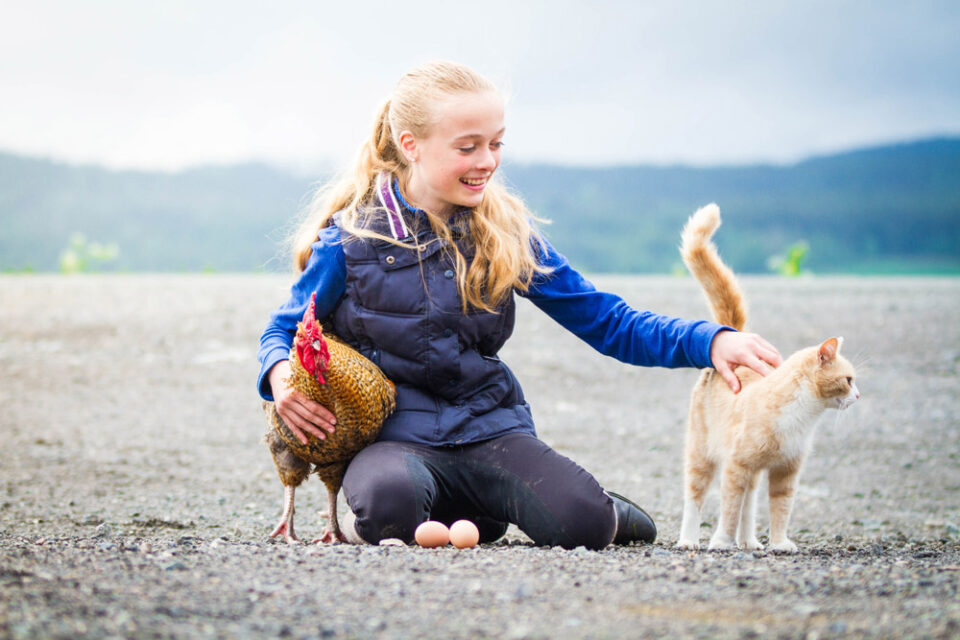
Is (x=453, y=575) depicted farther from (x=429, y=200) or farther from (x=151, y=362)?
(x=151, y=362)

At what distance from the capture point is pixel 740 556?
3012 mm

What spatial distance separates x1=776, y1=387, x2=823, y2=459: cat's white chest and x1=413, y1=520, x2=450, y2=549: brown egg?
48.4 inches

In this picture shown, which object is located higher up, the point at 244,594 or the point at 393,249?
the point at 393,249

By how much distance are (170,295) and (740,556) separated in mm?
8083

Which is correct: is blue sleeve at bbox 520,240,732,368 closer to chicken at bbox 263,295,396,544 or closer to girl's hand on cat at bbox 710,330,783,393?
girl's hand on cat at bbox 710,330,783,393

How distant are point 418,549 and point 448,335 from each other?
82cm

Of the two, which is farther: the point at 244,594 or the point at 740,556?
the point at 740,556

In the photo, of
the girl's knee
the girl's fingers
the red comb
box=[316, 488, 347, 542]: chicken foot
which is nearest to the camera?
the red comb

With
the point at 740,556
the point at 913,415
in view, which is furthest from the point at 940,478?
the point at 740,556

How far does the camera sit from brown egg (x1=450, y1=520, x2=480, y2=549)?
129 inches

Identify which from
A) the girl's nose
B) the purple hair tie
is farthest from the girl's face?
the purple hair tie

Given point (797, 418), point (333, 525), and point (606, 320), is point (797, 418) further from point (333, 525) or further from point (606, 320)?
point (333, 525)

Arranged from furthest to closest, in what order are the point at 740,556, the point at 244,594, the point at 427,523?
the point at 427,523, the point at 740,556, the point at 244,594

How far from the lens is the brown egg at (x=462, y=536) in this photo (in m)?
3.27
